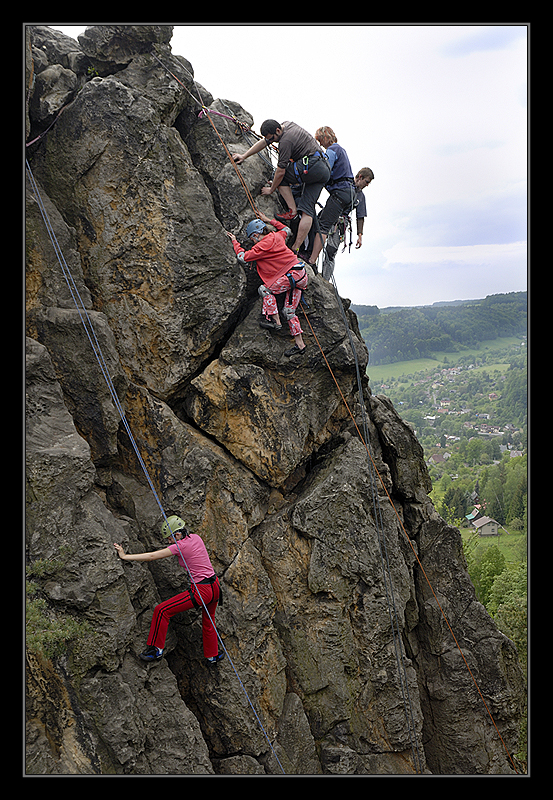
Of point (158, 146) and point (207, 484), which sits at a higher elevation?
point (158, 146)

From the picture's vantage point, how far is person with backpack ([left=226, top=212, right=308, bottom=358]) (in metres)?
8.22

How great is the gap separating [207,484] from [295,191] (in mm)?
5987

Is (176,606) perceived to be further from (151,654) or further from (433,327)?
(433,327)

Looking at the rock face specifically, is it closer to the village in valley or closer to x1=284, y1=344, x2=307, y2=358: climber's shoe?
x1=284, y1=344, x2=307, y2=358: climber's shoe

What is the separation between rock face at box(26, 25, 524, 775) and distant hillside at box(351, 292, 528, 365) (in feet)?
339

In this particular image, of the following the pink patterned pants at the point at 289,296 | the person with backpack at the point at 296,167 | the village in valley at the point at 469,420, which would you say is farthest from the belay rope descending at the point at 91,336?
the village in valley at the point at 469,420

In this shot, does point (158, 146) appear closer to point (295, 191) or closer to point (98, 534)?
point (295, 191)

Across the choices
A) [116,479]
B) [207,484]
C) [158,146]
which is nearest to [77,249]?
[158,146]

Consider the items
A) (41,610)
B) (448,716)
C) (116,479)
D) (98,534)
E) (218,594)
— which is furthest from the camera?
(448,716)

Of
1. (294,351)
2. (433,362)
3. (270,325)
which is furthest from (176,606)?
(433,362)

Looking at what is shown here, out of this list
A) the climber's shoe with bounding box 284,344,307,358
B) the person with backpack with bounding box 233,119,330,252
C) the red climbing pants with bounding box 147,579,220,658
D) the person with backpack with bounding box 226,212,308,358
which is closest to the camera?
the red climbing pants with bounding box 147,579,220,658

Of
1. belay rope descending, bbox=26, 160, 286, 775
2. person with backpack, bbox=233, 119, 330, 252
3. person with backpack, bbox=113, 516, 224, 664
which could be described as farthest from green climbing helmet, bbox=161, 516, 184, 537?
person with backpack, bbox=233, 119, 330, 252

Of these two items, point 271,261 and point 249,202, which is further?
point 249,202

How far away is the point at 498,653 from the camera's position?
10.4 meters
